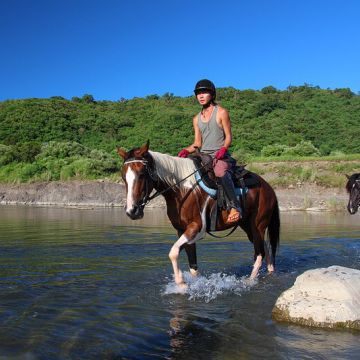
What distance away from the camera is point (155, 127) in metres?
55.8

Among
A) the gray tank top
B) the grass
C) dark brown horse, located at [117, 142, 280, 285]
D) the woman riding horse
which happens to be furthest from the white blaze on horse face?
the grass

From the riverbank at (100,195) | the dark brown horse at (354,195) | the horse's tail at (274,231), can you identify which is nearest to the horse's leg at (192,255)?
the horse's tail at (274,231)

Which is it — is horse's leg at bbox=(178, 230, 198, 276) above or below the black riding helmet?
below

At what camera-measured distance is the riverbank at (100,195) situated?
2403 centimetres

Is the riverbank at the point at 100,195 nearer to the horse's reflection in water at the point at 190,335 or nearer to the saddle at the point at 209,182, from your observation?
the saddle at the point at 209,182

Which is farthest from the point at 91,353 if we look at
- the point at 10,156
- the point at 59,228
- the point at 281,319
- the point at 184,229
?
the point at 10,156

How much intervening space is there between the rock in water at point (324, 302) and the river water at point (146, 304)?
6.3 inches

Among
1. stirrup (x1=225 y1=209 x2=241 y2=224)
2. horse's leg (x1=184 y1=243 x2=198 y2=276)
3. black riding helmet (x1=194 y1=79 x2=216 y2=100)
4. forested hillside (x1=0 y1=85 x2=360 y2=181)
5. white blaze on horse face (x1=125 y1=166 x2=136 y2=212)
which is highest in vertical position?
forested hillside (x1=0 y1=85 x2=360 y2=181)

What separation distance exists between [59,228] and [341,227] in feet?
31.7

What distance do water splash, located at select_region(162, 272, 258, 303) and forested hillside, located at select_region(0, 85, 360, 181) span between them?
25.7 metres

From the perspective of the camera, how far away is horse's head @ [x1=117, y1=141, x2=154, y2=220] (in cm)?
568

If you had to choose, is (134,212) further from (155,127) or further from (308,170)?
(155,127)

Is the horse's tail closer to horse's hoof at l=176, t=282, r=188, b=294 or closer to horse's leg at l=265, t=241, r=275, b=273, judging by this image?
horse's leg at l=265, t=241, r=275, b=273

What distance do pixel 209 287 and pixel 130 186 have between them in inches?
80.6
